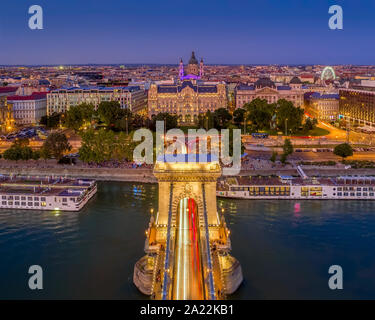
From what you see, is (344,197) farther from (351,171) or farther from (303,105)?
(303,105)

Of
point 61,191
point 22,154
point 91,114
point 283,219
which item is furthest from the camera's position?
point 91,114

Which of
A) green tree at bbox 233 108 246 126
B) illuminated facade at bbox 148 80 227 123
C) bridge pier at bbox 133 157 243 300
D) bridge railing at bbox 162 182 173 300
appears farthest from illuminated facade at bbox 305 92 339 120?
bridge railing at bbox 162 182 173 300

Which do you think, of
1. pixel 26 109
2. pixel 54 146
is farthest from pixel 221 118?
pixel 26 109

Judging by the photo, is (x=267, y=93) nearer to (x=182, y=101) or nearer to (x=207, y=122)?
(x=182, y=101)

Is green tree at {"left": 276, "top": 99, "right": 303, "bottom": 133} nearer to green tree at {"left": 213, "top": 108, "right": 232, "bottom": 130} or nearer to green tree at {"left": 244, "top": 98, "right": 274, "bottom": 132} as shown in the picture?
green tree at {"left": 244, "top": 98, "right": 274, "bottom": 132}

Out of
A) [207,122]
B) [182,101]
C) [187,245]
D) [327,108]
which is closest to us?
[187,245]
